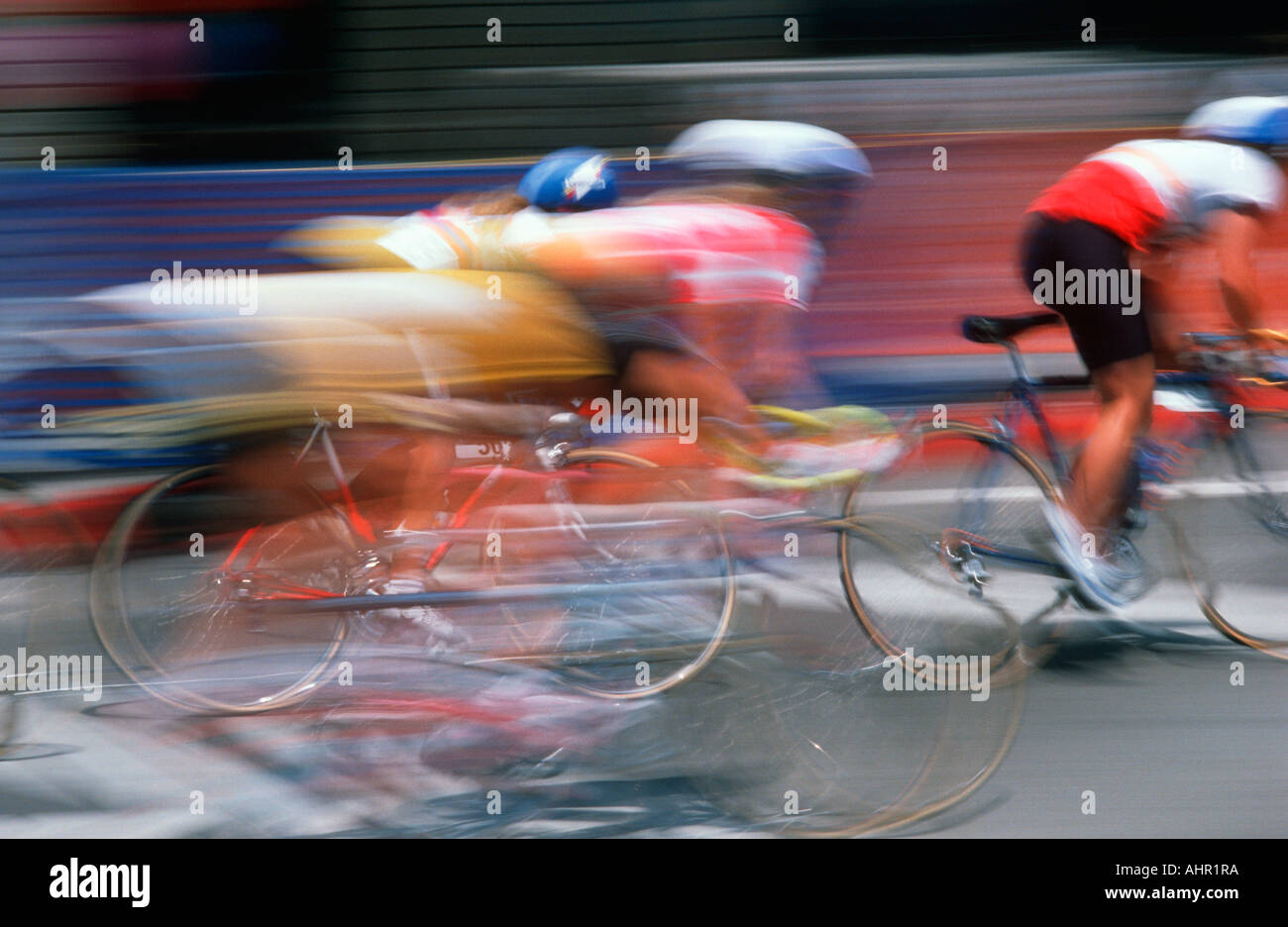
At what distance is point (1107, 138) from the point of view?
6309 millimetres

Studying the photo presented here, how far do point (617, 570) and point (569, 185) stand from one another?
4.36 ft

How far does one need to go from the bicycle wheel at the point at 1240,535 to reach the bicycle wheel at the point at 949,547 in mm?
583

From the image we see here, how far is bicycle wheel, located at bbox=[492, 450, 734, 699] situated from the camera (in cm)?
354

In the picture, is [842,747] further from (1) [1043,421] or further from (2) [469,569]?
(1) [1043,421]

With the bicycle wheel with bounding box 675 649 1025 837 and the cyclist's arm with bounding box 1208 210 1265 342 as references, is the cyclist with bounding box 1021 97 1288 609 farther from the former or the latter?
the bicycle wheel with bounding box 675 649 1025 837

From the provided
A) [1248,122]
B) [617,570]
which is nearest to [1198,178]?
[1248,122]

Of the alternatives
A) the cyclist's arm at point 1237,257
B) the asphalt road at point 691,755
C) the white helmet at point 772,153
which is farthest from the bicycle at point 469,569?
the cyclist's arm at point 1237,257

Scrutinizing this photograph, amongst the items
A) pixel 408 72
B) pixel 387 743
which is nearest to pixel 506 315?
pixel 387 743

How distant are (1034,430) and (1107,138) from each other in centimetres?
313

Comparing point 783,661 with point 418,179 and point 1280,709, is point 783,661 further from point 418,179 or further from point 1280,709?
point 418,179

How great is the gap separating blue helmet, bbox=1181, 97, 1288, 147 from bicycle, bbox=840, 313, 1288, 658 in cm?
62

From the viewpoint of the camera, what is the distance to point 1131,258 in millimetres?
3889

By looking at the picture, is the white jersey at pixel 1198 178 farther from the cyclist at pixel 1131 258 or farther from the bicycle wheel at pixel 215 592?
the bicycle wheel at pixel 215 592
